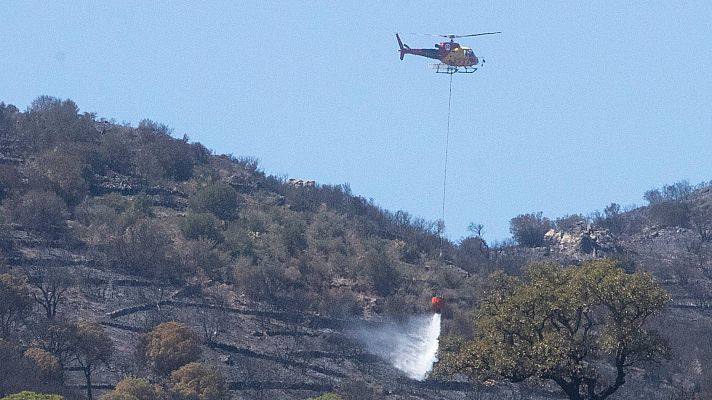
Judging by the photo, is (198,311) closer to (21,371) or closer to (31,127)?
(21,371)

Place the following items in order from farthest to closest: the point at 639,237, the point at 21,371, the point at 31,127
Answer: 1. the point at 639,237
2. the point at 31,127
3. the point at 21,371

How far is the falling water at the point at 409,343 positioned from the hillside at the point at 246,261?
826 mm

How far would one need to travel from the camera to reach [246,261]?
77.0 metres

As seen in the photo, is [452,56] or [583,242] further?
[583,242]

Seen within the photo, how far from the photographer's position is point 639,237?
107500mm

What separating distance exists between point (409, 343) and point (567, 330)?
42358 mm

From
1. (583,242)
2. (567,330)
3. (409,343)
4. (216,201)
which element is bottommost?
(409,343)

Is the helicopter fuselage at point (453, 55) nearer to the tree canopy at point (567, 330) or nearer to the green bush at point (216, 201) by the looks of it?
the green bush at point (216, 201)

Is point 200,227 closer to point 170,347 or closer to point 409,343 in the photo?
point 409,343

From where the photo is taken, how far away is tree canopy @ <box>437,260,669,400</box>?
28.9m

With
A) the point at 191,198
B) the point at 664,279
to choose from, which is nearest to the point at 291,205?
the point at 191,198

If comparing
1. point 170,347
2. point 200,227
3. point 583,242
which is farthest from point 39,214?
point 583,242

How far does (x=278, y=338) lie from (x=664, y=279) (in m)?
32.0

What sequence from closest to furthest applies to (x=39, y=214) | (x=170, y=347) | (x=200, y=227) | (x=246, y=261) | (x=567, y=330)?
(x=567, y=330) < (x=170, y=347) < (x=39, y=214) < (x=246, y=261) < (x=200, y=227)
